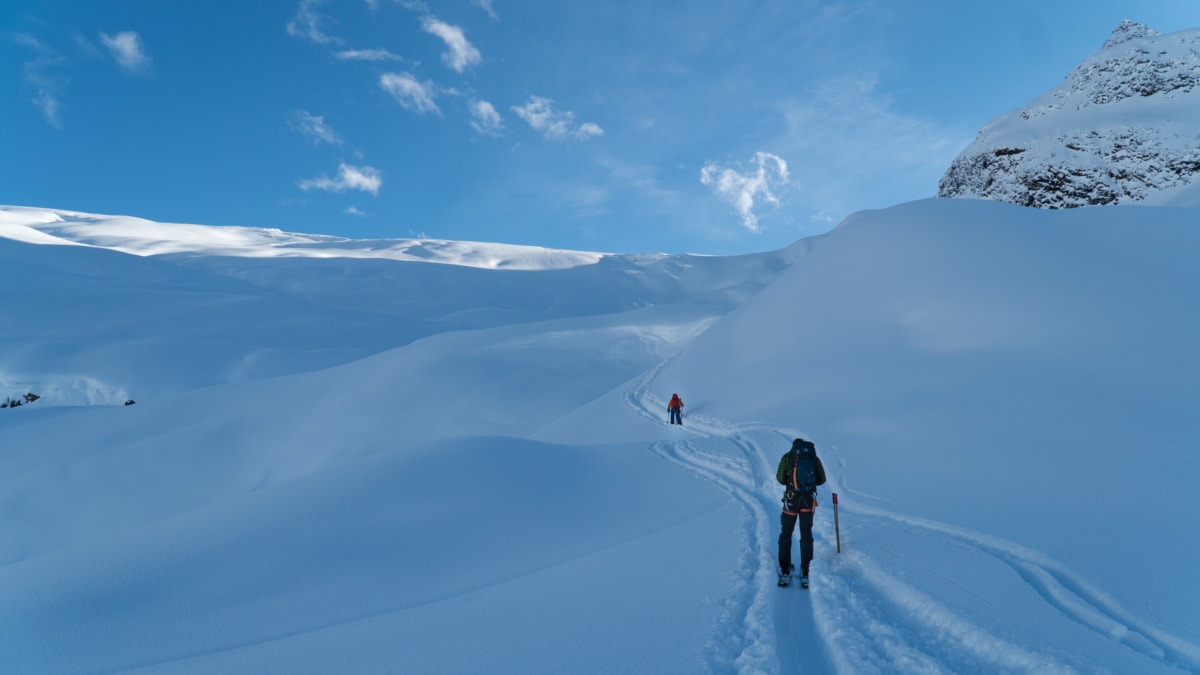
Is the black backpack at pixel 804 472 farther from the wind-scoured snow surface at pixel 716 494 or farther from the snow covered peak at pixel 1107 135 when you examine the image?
the snow covered peak at pixel 1107 135

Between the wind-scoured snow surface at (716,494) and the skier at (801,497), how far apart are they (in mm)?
331

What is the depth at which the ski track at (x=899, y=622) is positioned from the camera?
429 cm

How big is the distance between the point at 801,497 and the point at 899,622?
5.11 feet

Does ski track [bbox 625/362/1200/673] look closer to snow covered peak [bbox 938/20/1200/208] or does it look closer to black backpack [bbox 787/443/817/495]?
black backpack [bbox 787/443/817/495]

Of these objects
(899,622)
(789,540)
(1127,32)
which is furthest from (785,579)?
(1127,32)

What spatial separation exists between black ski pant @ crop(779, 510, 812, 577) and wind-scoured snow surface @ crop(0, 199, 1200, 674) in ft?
0.82

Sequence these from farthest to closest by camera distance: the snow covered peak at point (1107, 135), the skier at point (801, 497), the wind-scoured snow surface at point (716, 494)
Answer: the snow covered peak at point (1107, 135)
the skier at point (801, 497)
the wind-scoured snow surface at point (716, 494)

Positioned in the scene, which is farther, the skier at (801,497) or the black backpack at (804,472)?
the black backpack at (804,472)

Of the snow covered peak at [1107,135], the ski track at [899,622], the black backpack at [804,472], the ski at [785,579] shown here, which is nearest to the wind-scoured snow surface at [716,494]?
the ski track at [899,622]

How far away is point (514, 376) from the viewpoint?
30.0 meters

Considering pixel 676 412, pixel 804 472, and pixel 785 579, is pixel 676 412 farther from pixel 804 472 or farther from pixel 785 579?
pixel 785 579

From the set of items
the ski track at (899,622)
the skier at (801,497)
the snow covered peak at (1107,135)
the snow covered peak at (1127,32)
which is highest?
the snow covered peak at (1127,32)

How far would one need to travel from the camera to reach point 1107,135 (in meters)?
44.3

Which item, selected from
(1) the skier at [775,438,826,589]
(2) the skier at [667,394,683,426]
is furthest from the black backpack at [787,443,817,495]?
Result: (2) the skier at [667,394,683,426]
